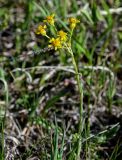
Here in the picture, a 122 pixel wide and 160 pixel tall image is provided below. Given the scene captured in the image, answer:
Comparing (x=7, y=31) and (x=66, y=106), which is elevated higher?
(x=7, y=31)

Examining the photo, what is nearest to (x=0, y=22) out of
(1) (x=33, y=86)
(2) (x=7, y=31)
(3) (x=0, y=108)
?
(2) (x=7, y=31)

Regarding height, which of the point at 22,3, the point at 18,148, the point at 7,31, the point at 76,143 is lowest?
the point at 18,148

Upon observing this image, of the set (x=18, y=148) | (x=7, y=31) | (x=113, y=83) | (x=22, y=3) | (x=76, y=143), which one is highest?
(x=22, y=3)

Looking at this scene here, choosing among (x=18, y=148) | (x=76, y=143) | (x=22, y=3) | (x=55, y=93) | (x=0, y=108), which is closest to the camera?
(x=76, y=143)

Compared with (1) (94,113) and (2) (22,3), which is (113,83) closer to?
(1) (94,113)

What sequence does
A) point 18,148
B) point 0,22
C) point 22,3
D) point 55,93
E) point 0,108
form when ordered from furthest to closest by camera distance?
point 22,3 < point 0,22 < point 55,93 < point 0,108 < point 18,148

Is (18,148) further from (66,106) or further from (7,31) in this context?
(7,31)

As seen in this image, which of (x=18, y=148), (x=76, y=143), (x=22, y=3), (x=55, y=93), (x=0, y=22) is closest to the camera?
(x=76, y=143)

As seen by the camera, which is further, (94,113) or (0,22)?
(0,22)

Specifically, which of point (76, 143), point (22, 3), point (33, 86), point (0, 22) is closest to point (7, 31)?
point (0, 22)
